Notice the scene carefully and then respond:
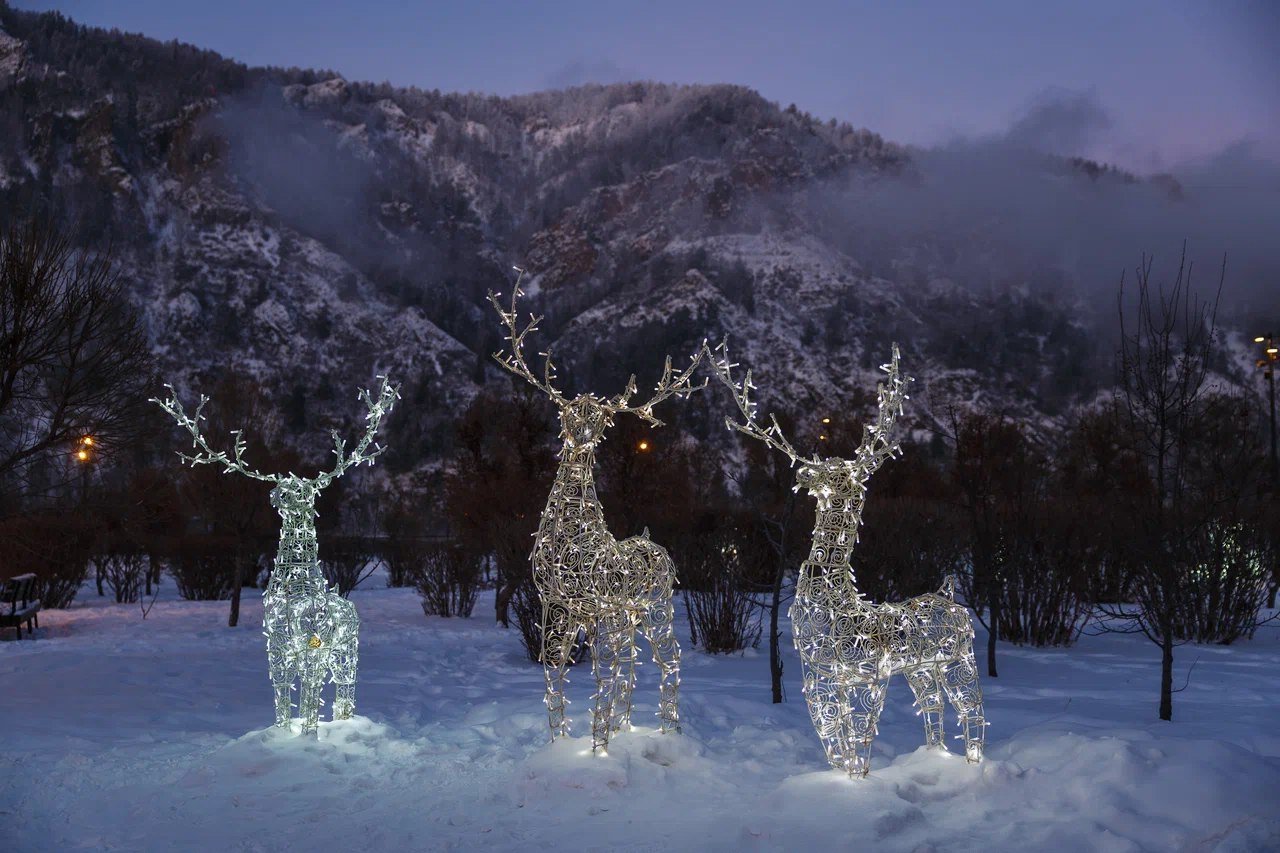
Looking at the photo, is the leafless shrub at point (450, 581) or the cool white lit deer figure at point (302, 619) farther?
the leafless shrub at point (450, 581)

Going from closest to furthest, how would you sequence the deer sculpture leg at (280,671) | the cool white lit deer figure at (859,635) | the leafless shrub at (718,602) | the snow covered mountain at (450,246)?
the cool white lit deer figure at (859,635) → the deer sculpture leg at (280,671) → the leafless shrub at (718,602) → the snow covered mountain at (450,246)

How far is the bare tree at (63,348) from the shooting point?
21.6 ft

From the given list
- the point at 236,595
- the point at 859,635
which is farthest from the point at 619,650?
the point at 236,595

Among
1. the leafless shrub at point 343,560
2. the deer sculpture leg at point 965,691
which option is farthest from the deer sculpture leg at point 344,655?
the leafless shrub at point 343,560

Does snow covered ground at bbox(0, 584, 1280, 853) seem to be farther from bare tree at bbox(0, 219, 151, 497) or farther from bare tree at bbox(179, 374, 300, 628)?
bare tree at bbox(179, 374, 300, 628)

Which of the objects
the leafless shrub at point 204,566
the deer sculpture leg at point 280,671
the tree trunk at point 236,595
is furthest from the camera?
the leafless shrub at point 204,566

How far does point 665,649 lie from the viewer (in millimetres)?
6211

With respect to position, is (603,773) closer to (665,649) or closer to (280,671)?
(665,649)

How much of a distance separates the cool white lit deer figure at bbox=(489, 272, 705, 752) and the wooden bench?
1017cm

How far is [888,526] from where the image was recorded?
41.2ft

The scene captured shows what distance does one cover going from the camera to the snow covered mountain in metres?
62.4

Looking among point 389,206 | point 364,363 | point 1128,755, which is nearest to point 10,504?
point 1128,755

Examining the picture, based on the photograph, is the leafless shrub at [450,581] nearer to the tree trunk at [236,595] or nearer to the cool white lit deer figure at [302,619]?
the tree trunk at [236,595]

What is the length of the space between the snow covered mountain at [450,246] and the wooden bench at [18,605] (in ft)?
132
